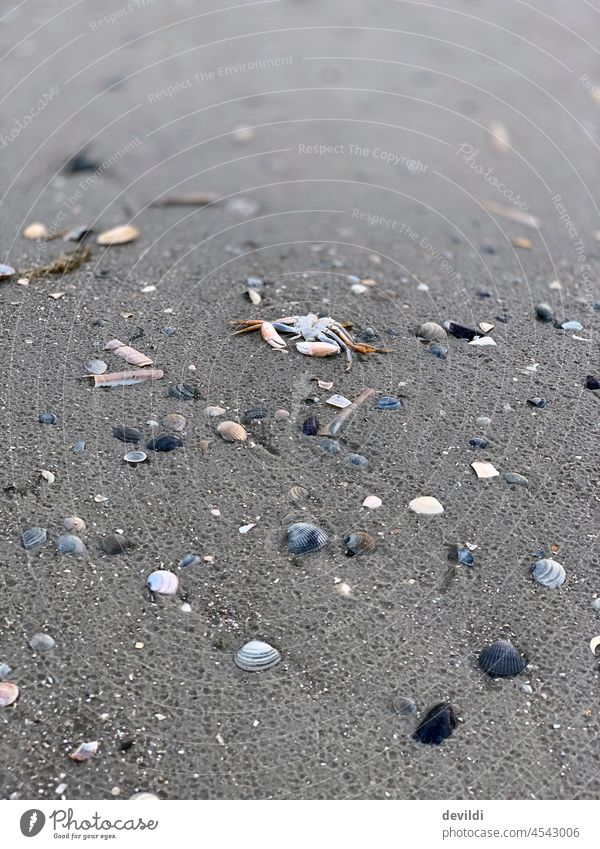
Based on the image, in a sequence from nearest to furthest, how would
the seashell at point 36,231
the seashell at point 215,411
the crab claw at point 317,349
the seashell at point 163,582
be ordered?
the seashell at point 163,582, the seashell at point 215,411, the crab claw at point 317,349, the seashell at point 36,231

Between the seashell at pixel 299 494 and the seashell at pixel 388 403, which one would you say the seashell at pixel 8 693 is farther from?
the seashell at pixel 388 403

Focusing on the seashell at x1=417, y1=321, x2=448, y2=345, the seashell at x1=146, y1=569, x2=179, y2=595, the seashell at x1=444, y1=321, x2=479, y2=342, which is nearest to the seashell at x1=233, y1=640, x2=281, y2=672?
the seashell at x1=146, y1=569, x2=179, y2=595

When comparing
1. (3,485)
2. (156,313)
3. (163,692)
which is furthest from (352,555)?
(156,313)

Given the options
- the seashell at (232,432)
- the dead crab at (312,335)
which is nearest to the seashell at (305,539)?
the seashell at (232,432)

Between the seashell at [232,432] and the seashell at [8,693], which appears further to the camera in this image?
the seashell at [232,432]

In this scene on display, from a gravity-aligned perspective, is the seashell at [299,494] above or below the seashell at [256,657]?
above

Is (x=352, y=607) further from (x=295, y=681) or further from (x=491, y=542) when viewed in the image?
(x=491, y=542)

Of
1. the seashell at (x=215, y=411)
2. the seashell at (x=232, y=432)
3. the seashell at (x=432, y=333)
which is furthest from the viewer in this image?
the seashell at (x=432, y=333)
